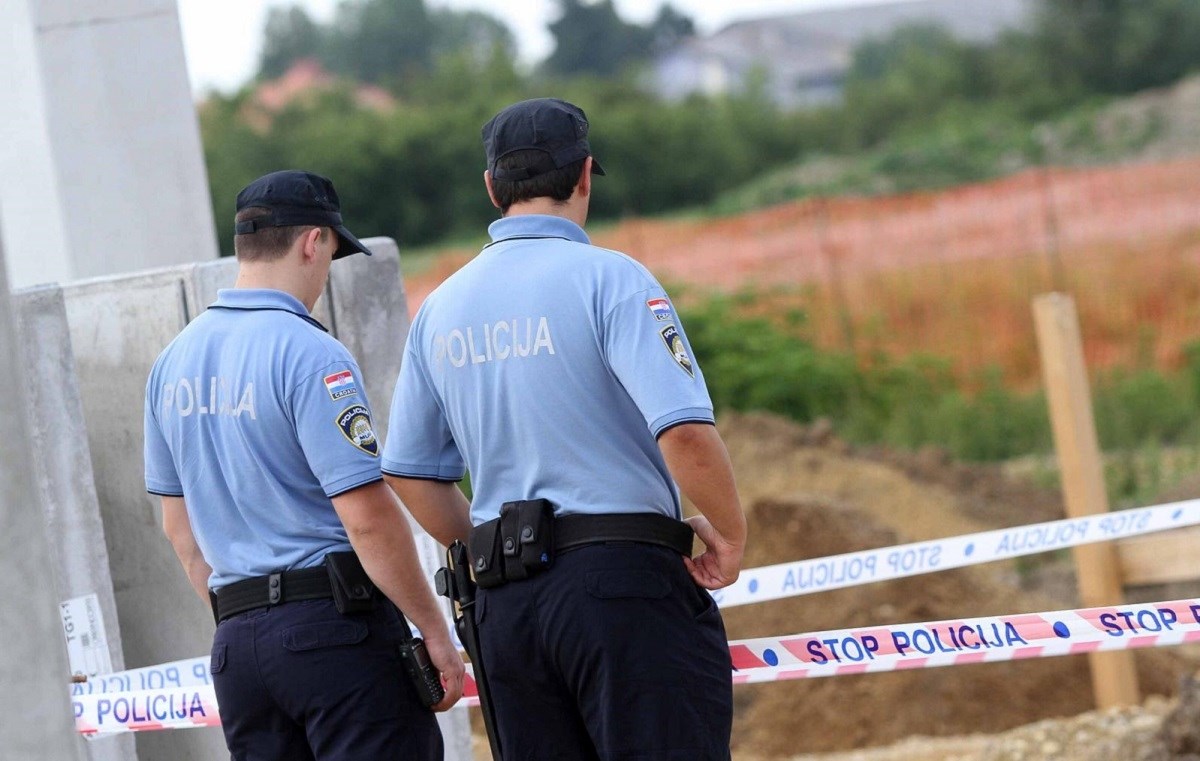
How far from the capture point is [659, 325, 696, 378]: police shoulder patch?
283 centimetres

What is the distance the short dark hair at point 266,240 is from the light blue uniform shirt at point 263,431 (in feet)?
0.31

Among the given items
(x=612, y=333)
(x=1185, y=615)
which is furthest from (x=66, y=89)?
(x=1185, y=615)

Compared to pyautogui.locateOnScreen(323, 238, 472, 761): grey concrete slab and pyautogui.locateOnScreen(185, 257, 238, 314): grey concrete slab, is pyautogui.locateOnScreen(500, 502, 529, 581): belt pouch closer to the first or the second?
pyautogui.locateOnScreen(323, 238, 472, 761): grey concrete slab

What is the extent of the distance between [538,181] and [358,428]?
2.22 ft

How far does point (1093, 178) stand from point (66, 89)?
16.8 meters

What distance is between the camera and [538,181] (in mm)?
3049

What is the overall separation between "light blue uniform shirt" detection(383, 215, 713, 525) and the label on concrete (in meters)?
1.86

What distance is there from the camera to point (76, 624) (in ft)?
14.4

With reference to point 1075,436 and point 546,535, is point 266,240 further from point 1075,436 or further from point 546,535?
point 1075,436

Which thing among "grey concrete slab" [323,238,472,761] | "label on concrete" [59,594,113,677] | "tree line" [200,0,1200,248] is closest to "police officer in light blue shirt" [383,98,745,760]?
"grey concrete slab" [323,238,472,761]

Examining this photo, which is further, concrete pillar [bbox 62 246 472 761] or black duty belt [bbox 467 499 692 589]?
concrete pillar [bbox 62 246 472 761]

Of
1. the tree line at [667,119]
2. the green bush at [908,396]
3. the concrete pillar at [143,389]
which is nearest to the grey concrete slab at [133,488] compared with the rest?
the concrete pillar at [143,389]

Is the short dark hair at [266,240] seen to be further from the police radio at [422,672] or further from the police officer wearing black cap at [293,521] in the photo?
the police radio at [422,672]

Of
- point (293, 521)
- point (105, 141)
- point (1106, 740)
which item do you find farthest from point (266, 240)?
point (1106, 740)
